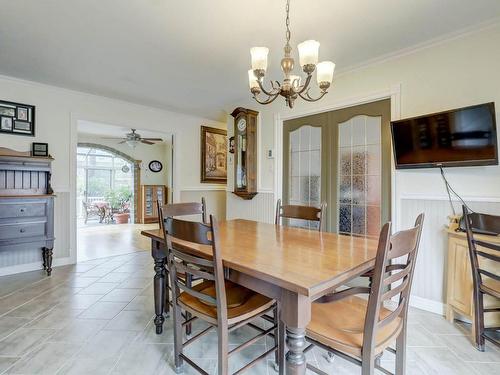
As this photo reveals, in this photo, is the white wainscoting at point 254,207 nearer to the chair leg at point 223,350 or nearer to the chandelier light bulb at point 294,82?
the chandelier light bulb at point 294,82

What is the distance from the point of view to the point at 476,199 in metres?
2.19

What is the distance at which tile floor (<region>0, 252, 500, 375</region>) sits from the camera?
5.49 ft

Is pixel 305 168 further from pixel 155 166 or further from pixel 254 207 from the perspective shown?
pixel 155 166

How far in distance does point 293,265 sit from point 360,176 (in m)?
2.09

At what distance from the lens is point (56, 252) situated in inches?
144

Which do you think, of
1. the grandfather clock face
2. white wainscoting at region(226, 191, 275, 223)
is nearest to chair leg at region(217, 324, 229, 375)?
white wainscoting at region(226, 191, 275, 223)

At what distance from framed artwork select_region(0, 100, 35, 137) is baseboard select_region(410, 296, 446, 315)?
4.80m

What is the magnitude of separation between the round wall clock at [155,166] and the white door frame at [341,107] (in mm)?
5717

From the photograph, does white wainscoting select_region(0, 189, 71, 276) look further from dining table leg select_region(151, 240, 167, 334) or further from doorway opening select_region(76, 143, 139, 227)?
doorway opening select_region(76, 143, 139, 227)

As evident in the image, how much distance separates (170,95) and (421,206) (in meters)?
3.47

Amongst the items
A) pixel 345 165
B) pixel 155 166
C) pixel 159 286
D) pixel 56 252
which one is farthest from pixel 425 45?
pixel 155 166

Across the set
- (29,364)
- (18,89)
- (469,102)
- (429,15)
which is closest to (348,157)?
(469,102)

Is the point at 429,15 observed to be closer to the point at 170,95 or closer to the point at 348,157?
the point at 348,157

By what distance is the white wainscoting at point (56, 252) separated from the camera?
11.0 ft
